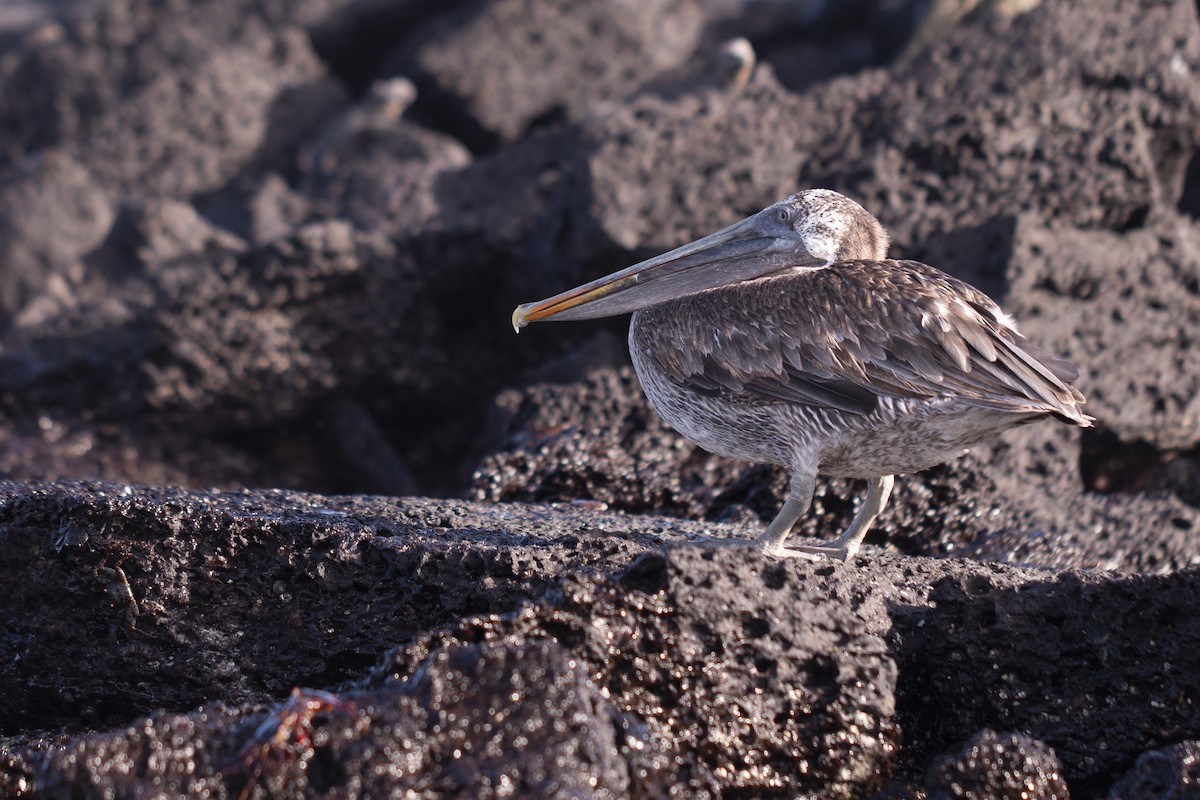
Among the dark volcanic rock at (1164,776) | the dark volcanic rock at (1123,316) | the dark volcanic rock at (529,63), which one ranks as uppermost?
the dark volcanic rock at (529,63)

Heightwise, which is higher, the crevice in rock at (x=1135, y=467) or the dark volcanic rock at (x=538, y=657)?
the crevice in rock at (x=1135, y=467)

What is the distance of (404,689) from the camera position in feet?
11.0

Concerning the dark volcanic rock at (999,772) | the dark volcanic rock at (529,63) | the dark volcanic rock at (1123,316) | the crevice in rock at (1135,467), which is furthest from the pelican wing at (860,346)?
the dark volcanic rock at (529,63)

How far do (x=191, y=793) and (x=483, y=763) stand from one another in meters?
0.76

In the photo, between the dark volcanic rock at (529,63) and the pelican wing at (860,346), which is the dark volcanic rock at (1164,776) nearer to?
the pelican wing at (860,346)

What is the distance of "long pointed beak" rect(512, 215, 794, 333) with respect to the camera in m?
5.24

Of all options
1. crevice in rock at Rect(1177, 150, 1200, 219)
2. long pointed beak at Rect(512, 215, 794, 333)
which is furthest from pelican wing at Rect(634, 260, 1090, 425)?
crevice in rock at Rect(1177, 150, 1200, 219)

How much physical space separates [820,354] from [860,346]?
0.51 ft

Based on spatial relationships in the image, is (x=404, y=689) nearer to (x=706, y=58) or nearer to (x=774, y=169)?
Result: (x=774, y=169)

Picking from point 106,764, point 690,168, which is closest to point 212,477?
point 690,168

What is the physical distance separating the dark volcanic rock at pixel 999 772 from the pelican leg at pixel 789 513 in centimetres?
125

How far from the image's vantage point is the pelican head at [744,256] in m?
5.22

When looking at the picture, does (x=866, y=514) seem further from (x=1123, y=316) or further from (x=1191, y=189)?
(x=1191, y=189)

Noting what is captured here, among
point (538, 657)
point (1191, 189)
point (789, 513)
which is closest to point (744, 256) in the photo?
point (789, 513)
